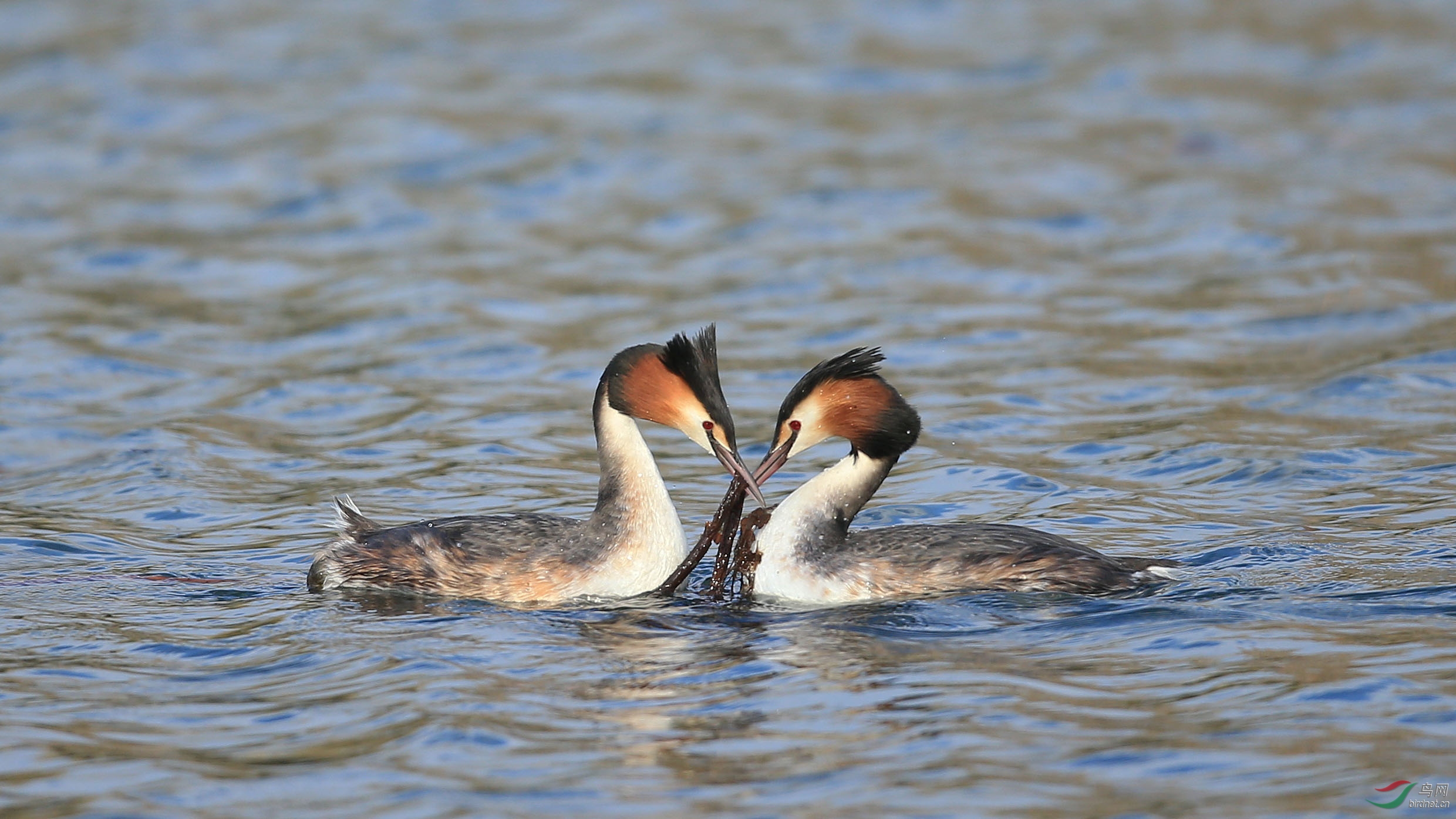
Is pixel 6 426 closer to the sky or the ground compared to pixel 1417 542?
closer to the sky

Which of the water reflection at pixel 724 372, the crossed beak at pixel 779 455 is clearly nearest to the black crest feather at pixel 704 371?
the crossed beak at pixel 779 455

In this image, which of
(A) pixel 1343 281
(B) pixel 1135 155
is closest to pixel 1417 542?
(A) pixel 1343 281

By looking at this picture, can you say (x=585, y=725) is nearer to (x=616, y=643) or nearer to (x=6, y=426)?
(x=616, y=643)

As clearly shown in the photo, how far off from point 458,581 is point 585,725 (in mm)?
1753

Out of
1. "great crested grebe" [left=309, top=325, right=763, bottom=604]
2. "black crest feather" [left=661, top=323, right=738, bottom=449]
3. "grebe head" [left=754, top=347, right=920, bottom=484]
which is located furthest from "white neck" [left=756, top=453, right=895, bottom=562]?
"black crest feather" [left=661, top=323, right=738, bottom=449]

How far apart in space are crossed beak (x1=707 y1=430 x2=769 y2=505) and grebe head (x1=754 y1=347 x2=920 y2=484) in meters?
0.12

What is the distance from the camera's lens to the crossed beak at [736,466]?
758 centimetres

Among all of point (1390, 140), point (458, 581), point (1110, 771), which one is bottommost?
point (1110, 771)

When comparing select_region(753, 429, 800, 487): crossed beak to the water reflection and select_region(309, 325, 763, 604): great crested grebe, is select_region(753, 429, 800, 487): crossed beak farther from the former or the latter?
the water reflection

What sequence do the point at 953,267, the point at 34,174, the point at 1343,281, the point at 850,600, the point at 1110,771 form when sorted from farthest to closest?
the point at 34,174, the point at 953,267, the point at 1343,281, the point at 850,600, the point at 1110,771

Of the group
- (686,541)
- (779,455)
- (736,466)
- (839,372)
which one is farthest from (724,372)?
(736,466)

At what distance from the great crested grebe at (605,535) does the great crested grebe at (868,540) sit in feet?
1.29

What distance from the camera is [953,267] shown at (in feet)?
47.8

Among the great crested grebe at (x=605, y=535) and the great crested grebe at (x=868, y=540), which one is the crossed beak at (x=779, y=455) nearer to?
the great crested grebe at (x=868, y=540)
